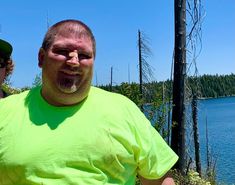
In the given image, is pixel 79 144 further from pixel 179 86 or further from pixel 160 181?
pixel 179 86

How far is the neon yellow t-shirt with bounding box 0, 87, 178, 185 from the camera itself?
6.50 feet

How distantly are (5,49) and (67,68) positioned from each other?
1.25 metres

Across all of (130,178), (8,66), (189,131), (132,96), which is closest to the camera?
(130,178)

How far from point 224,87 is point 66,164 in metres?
126

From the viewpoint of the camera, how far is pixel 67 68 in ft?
6.68

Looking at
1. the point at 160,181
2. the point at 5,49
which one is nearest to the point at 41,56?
the point at 160,181

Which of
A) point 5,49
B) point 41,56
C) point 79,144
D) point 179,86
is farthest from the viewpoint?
point 179,86

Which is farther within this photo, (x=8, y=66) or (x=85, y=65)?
(x=8, y=66)

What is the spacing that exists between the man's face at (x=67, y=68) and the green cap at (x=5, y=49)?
3.50ft

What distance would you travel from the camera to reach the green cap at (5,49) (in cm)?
312

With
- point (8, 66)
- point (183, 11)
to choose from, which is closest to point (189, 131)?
point (183, 11)

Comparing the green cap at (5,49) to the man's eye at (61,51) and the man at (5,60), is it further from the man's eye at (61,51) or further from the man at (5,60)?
the man's eye at (61,51)

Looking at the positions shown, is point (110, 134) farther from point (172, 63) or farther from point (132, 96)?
point (172, 63)

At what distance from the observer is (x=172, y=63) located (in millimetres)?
8047
